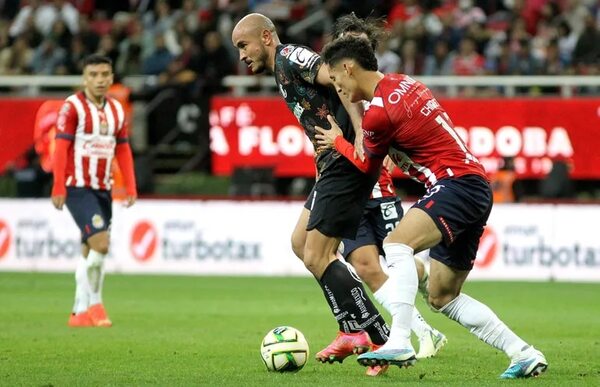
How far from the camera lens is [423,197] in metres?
7.80

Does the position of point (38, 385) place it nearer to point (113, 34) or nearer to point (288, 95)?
point (288, 95)

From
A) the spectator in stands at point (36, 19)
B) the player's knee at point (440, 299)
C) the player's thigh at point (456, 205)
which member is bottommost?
the player's knee at point (440, 299)

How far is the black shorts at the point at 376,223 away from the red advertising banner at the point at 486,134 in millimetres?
10384

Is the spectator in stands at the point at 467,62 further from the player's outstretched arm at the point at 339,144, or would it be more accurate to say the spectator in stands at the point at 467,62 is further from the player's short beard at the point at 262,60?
the player's outstretched arm at the point at 339,144

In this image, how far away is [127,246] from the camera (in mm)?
19328

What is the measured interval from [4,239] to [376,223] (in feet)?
37.2

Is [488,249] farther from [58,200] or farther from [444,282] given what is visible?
[444,282]

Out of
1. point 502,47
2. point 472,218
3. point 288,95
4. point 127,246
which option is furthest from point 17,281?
point 472,218

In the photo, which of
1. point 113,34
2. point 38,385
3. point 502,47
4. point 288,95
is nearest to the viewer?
point 38,385

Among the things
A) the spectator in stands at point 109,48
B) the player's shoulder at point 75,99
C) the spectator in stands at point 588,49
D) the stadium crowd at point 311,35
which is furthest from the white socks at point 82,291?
the spectator in stands at point 109,48

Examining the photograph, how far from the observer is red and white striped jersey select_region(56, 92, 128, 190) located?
1225 centimetres

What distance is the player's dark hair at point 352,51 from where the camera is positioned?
25.3ft

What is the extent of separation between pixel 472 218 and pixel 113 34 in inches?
651

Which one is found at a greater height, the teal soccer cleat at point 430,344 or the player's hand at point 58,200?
the player's hand at point 58,200
